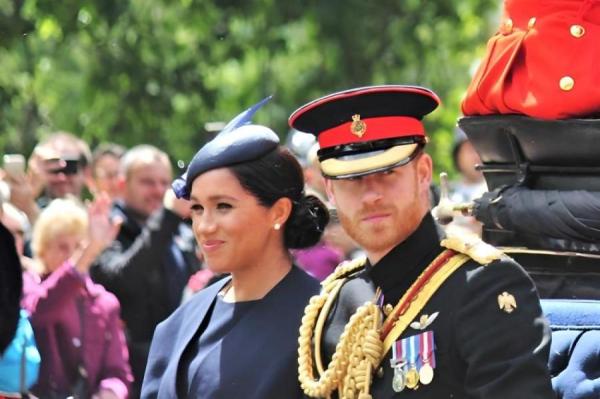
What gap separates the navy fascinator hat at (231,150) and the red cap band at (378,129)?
0.61 meters

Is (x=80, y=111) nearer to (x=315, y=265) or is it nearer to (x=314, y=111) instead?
(x=315, y=265)

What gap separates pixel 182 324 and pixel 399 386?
1.11 meters

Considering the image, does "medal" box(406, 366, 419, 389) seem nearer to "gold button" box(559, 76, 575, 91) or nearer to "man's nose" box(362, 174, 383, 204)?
"man's nose" box(362, 174, 383, 204)

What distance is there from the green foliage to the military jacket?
6282 mm

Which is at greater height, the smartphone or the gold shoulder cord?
the gold shoulder cord

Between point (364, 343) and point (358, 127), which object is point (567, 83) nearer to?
point (358, 127)

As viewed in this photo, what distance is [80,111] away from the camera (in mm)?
12453

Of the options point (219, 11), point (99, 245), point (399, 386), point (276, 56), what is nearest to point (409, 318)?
point (399, 386)

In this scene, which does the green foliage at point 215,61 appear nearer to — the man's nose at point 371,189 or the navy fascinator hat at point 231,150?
the navy fascinator hat at point 231,150

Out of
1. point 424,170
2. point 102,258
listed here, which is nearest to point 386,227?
point 424,170

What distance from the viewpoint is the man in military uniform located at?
12.0 feet

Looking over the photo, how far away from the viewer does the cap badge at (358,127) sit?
13.2ft

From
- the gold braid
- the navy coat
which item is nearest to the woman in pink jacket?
the navy coat

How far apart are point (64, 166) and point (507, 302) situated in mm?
5777
